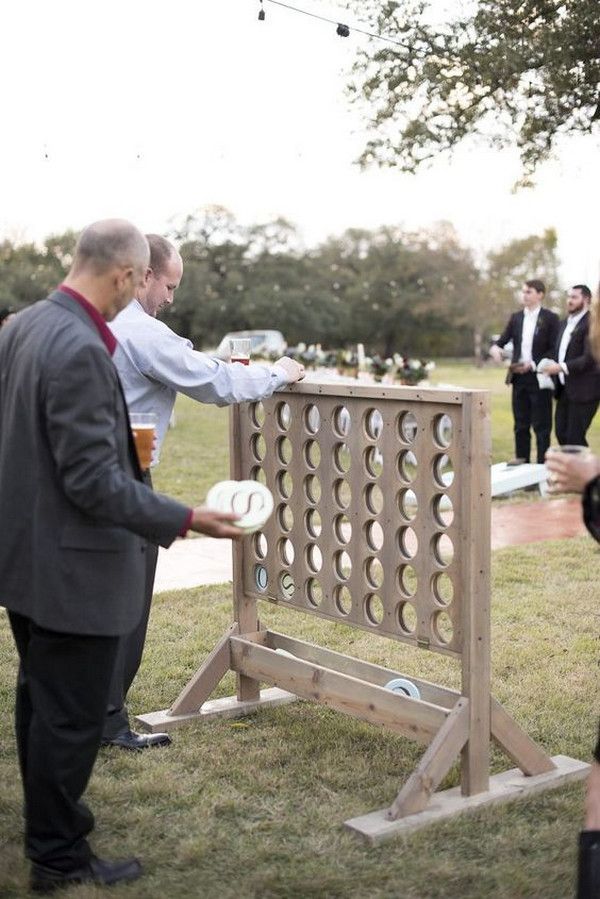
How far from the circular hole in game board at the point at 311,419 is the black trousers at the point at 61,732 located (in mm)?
1509

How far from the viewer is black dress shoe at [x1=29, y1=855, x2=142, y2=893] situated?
3.31 m

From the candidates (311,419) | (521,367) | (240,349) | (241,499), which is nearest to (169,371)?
(240,349)

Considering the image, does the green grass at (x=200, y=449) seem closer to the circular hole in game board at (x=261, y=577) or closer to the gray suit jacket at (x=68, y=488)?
the circular hole in game board at (x=261, y=577)

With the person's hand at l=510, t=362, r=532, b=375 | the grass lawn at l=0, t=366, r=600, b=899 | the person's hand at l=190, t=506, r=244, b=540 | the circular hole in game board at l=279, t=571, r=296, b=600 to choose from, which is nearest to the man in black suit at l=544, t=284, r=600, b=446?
the person's hand at l=510, t=362, r=532, b=375

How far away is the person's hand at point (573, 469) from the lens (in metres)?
3.06

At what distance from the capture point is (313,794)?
4.12 metres

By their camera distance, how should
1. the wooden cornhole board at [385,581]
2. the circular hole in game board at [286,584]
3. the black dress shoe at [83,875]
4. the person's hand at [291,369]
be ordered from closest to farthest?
1. the black dress shoe at [83,875]
2. the wooden cornhole board at [385,581]
3. the person's hand at [291,369]
4. the circular hole in game board at [286,584]

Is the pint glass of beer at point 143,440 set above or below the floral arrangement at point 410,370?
above

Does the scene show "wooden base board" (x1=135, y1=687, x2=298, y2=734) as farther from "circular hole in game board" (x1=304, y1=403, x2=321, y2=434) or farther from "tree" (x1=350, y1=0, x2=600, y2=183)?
"tree" (x1=350, y1=0, x2=600, y2=183)

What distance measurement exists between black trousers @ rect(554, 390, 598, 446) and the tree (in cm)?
383

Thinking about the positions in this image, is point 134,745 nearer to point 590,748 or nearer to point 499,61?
point 590,748

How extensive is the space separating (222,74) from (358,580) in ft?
34.7

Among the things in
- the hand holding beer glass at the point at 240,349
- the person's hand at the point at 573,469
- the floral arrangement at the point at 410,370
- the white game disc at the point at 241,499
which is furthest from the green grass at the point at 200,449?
the person's hand at the point at 573,469

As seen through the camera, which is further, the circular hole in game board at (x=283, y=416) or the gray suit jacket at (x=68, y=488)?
the circular hole in game board at (x=283, y=416)
